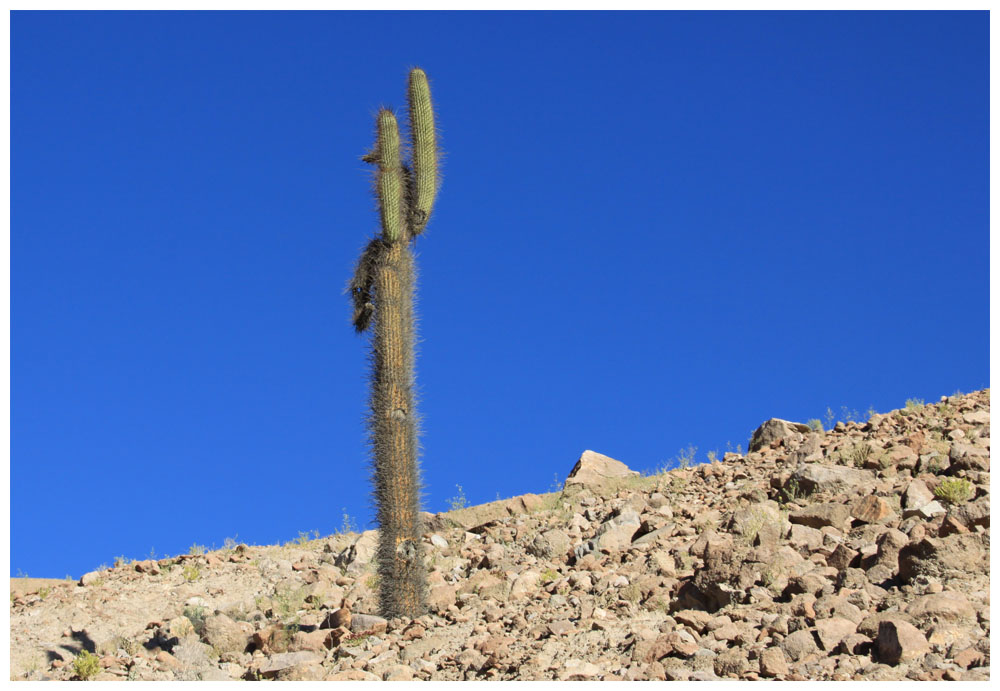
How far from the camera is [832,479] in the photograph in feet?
43.8

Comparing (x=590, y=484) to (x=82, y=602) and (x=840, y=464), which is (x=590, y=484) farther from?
(x=82, y=602)

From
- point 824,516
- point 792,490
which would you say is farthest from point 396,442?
point 792,490

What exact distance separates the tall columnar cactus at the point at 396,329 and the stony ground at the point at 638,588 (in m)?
0.69

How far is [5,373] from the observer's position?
30.1ft

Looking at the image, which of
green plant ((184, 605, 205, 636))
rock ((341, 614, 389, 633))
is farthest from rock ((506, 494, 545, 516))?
rock ((341, 614, 389, 633))

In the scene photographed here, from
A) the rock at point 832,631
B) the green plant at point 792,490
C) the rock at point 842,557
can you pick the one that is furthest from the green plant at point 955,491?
the rock at point 832,631

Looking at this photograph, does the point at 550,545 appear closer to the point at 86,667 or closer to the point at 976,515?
the point at 976,515

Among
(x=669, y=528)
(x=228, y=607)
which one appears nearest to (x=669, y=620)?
(x=669, y=528)

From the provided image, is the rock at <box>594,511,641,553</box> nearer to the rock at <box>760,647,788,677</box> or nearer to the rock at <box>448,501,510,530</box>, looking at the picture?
the rock at <box>448,501,510,530</box>

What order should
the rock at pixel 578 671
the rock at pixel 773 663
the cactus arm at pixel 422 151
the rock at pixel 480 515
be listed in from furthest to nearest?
the rock at pixel 480 515 → the cactus arm at pixel 422 151 → the rock at pixel 578 671 → the rock at pixel 773 663

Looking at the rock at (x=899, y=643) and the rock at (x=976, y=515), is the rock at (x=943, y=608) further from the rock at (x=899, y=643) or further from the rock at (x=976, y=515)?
the rock at (x=976, y=515)

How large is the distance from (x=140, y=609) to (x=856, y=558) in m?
9.01

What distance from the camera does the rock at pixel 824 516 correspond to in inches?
454

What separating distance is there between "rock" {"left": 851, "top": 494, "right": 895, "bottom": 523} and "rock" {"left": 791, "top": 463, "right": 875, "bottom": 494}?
1500mm
